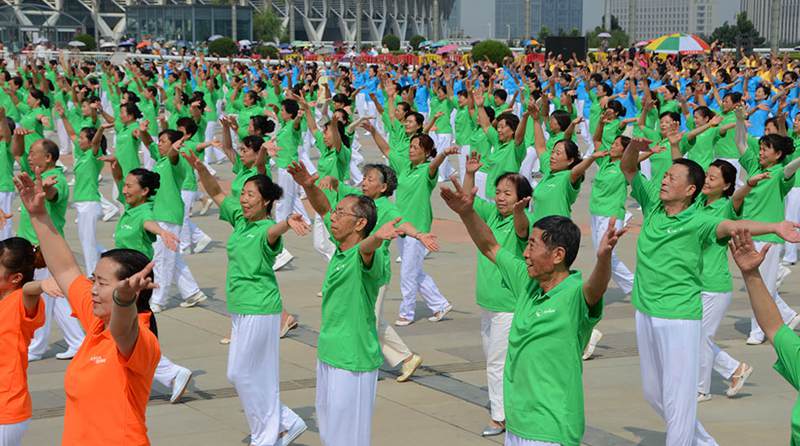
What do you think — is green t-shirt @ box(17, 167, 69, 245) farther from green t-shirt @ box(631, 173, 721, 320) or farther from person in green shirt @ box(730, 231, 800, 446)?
person in green shirt @ box(730, 231, 800, 446)

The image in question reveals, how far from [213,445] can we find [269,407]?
0.50 m

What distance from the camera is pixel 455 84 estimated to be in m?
29.9

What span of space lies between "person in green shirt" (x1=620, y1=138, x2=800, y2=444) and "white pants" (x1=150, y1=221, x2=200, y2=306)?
5871 mm

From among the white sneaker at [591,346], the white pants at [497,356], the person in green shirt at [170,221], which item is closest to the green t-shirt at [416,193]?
the white sneaker at [591,346]

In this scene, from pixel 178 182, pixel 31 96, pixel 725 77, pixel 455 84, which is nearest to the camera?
pixel 178 182

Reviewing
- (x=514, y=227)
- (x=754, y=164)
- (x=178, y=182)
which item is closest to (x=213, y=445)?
(x=514, y=227)

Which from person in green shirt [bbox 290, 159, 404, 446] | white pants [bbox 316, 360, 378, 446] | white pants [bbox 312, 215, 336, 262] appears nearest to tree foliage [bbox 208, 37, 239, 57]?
white pants [bbox 312, 215, 336, 262]

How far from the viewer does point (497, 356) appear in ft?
26.5

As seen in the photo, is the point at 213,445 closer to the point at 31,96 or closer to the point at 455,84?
the point at 31,96

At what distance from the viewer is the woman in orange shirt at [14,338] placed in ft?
18.3

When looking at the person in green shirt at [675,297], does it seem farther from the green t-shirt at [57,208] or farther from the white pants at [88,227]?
the white pants at [88,227]

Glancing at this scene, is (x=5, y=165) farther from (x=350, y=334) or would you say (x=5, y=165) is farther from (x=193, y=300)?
(x=350, y=334)

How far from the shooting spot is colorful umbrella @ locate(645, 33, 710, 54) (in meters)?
38.1

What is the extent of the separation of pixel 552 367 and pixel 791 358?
1.14 metres
